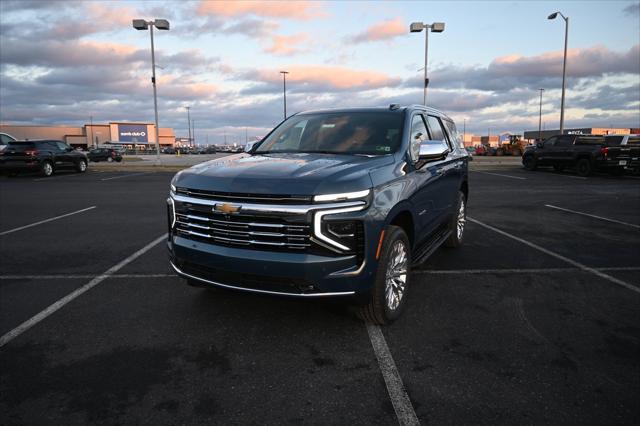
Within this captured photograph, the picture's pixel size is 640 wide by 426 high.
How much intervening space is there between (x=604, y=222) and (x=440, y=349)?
23.5 feet

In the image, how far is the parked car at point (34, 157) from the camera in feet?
63.7

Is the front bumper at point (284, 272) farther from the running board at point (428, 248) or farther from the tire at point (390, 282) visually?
the running board at point (428, 248)

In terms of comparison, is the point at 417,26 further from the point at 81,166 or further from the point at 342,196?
the point at 342,196

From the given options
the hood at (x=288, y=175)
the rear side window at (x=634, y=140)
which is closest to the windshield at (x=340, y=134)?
the hood at (x=288, y=175)

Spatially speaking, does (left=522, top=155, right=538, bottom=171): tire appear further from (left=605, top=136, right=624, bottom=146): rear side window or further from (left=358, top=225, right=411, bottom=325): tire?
(left=358, top=225, right=411, bottom=325): tire

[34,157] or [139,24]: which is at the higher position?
[139,24]

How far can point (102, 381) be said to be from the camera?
2957 millimetres

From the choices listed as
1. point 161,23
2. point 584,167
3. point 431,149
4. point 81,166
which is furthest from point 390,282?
point 161,23

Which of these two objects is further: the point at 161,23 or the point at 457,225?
the point at 161,23

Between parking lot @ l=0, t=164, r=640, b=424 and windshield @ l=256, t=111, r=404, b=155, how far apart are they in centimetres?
153

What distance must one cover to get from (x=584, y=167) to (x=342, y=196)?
21104 mm

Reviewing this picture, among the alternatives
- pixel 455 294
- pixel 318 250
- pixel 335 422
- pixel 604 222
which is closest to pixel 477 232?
pixel 604 222

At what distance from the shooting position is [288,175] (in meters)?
3.32

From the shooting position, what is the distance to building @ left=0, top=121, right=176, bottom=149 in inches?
4424
